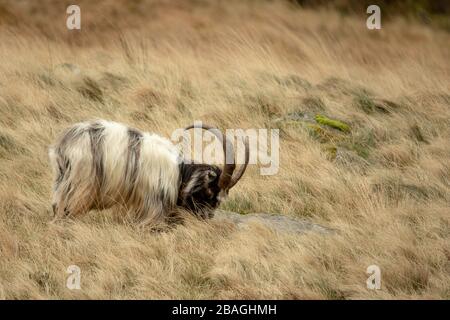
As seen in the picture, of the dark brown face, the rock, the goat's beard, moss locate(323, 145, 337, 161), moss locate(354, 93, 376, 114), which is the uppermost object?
moss locate(354, 93, 376, 114)

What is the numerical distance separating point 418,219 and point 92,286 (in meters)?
3.30

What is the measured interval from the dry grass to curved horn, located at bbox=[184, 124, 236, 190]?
0.41 m

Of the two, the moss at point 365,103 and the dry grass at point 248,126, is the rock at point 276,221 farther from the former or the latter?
the moss at point 365,103

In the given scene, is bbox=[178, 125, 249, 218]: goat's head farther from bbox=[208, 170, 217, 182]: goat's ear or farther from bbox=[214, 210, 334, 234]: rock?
bbox=[214, 210, 334, 234]: rock

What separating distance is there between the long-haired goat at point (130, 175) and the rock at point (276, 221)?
28 cm

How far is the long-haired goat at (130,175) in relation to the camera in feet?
24.5

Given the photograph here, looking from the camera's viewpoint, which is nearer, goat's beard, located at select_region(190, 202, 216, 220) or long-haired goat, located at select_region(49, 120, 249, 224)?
long-haired goat, located at select_region(49, 120, 249, 224)

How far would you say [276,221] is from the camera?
8047 millimetres

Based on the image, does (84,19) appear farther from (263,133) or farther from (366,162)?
(366,162)

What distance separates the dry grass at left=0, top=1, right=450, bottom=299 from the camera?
698 cm

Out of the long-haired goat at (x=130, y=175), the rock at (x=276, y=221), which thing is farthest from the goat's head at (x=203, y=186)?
the rock at (x=276, y=221)

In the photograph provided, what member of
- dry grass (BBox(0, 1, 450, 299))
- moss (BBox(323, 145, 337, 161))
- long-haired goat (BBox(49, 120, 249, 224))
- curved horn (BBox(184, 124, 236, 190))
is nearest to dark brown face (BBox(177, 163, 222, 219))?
long-haired goat (BBox(49, 120, 249, 224))

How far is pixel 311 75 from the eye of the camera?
13.6 m
